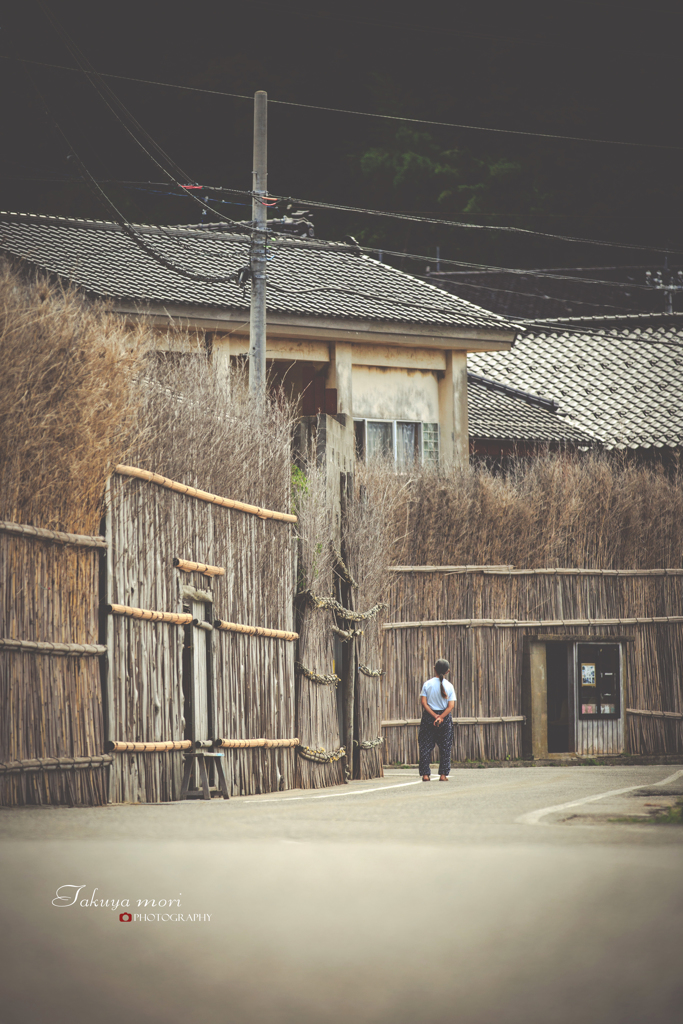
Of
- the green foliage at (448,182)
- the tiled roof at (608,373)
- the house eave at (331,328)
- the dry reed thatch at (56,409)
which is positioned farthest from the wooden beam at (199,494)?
the green foliage at (448,182)

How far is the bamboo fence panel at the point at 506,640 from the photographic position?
53.8 feet

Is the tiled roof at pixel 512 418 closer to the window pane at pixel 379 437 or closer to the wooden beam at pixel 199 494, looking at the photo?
the window pane at pixel 379 437

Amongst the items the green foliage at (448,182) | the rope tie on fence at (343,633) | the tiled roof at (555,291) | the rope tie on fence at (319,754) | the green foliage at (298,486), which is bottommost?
the rope tie on fence at (319,754)

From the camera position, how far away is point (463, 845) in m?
6.41

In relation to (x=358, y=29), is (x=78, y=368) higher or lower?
lower

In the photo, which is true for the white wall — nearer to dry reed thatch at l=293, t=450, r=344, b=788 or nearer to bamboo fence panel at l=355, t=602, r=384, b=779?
bamboo fence panel at l=355, t=602, r=384, b=779

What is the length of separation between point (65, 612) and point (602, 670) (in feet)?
37.8

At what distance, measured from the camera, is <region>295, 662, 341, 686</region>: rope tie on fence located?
12211mm

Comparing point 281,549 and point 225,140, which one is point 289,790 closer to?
point 281,549

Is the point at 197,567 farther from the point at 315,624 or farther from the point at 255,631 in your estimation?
the point at 315,624

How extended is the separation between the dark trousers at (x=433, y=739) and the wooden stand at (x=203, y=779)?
335cm

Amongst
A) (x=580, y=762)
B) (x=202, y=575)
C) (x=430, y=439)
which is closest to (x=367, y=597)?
(x=202, y=575)

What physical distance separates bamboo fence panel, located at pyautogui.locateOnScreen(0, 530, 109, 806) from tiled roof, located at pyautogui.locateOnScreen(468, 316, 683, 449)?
59.6 ft

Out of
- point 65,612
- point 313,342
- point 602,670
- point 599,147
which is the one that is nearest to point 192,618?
point 65,612
